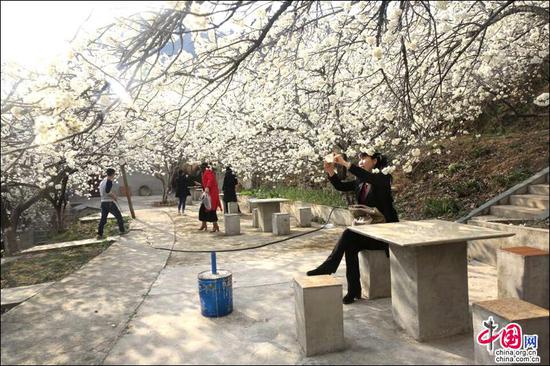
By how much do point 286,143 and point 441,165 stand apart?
16.0 ft

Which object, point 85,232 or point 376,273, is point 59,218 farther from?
point 376,273

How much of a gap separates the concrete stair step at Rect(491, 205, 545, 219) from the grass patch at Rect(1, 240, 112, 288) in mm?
7323

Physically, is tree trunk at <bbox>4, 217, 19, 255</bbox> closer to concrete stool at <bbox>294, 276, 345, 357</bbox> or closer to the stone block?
concrete stool at <bbox>294, 276, 345, 357</bbox>

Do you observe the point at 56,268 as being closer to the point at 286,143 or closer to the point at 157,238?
the point at 157,238

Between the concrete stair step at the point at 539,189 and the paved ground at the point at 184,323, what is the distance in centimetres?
218

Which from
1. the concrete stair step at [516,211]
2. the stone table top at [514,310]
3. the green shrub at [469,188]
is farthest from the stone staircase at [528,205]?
the stone table top at [514,310]

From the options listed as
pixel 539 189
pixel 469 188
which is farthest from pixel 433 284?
pixel 469 188

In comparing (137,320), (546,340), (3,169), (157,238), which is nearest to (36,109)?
(3,169)

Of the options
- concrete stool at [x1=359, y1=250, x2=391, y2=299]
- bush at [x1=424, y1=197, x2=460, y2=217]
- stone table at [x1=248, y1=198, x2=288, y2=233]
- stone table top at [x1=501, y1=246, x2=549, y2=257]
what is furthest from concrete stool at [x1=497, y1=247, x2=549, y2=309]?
stone table at [x1=248, y1=198, x2=288, y2=233]

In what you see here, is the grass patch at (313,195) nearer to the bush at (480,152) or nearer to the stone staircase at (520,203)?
the bush at (480,152)

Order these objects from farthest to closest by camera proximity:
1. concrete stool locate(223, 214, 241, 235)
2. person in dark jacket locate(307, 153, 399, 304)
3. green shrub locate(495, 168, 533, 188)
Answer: concrete stool locate(223, 214, 241, 235)
green shrub locate(495, 168, 533, 188)
person in dark jacket locate(307, 153, 399, 304)

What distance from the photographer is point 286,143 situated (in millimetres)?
12867

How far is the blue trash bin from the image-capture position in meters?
4.05

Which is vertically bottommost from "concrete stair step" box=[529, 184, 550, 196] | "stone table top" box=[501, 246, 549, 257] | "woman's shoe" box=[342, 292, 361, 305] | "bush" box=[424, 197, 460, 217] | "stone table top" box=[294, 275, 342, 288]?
"woman's shoe" box=[342, 292, 361, 305]
